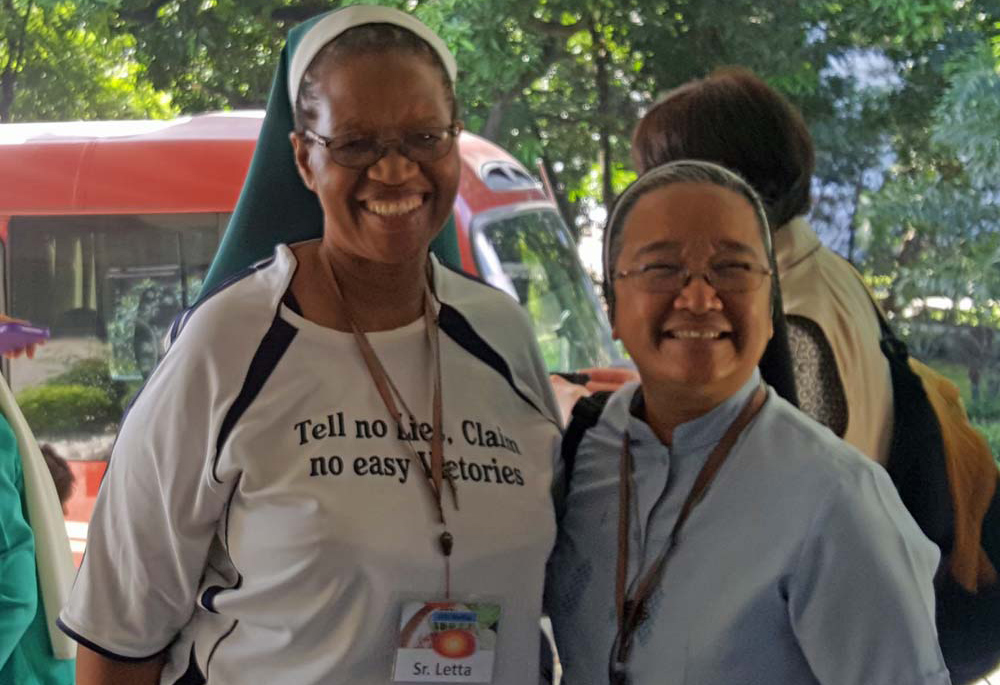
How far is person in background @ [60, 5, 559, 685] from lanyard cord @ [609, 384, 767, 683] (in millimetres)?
139

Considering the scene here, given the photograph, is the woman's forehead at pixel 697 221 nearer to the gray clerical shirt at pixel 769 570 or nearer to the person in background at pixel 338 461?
the gray clerical shirt at pixel 769 570

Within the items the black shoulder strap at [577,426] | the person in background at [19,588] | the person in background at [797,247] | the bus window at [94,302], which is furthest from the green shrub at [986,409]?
the bus window at [94,302]

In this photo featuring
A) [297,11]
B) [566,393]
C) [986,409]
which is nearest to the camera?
[566,393]

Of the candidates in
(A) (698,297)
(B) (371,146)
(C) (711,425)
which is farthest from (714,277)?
(B) (371,146)

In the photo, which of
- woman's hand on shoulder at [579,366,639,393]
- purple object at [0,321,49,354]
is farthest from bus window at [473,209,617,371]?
woman's hand on shoulder at [579,366,639,393]

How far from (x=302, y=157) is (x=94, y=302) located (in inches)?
91.6

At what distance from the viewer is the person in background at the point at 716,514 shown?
1.06 meters

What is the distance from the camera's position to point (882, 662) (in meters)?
1.05

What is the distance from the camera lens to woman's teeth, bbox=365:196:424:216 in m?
1.34

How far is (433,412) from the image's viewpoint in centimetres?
136

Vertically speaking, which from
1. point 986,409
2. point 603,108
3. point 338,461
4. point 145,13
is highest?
Result: point 145,13

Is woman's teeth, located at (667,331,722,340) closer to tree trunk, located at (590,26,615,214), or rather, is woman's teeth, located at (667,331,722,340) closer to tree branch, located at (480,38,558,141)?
tree trunk, located at (590,26,615,214)

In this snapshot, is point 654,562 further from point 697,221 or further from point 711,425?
point 697,221

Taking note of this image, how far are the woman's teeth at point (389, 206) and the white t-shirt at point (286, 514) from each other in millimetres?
140
